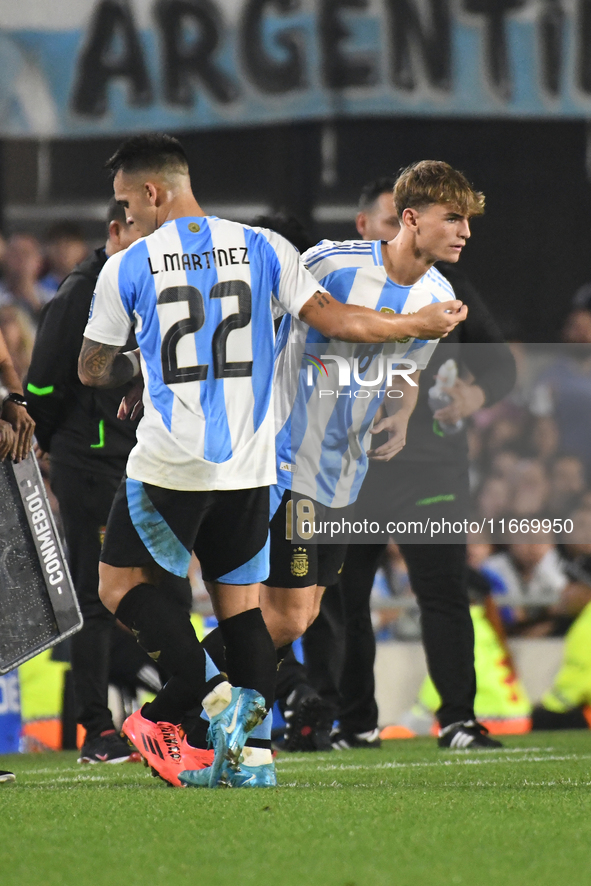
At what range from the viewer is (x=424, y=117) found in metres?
10.6

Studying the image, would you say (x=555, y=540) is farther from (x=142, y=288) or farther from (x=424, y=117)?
(x=142, y=288)

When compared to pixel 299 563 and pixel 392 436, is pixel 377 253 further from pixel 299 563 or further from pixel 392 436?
pixel 299 563

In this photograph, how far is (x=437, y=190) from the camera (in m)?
4.49

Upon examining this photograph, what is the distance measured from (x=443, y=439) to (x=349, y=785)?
2.19 m

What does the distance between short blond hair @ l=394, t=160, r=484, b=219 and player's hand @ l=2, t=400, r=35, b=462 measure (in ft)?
4.83

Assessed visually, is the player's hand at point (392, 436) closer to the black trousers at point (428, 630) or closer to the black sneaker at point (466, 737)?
the black trousers at point (428, 630)

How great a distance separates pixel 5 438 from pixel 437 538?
2103 millimetres

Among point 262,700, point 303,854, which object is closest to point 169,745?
point 262,700

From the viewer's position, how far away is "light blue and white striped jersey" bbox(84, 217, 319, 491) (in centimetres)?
377

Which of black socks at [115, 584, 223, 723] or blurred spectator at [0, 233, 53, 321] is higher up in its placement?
blurred spectator at [0, 233, 53, 321]

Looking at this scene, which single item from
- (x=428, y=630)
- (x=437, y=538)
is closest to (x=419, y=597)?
(x=428, y=630)

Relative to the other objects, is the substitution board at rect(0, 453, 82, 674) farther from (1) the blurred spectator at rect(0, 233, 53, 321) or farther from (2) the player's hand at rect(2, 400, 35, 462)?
(1) the blurred spectator at rect(0, 233, 53, 321)

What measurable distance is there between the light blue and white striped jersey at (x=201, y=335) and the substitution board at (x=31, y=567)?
0.77 metres

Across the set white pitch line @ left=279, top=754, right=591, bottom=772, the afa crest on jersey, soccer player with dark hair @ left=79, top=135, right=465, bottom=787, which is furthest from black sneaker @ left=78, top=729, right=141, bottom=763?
soccer player with dark hair @ left=79, top=135, right=465, bottom=787
